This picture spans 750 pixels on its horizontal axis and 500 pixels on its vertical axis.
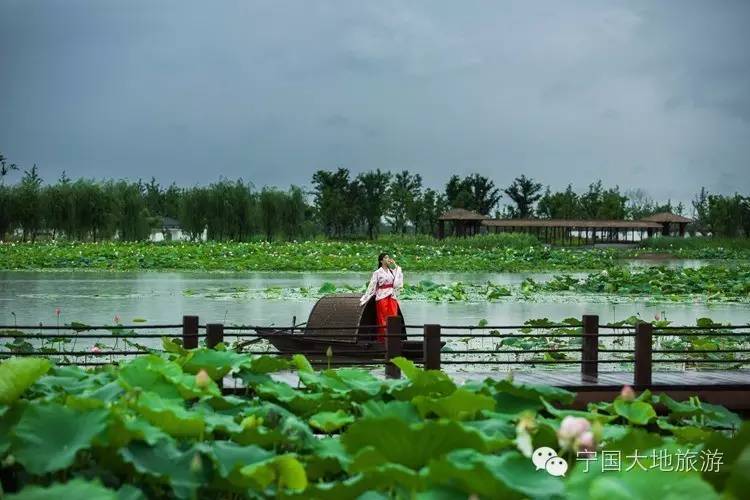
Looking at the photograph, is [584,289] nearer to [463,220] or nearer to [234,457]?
[234,457]

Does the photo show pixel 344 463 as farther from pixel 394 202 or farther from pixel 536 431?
pixel 394 202

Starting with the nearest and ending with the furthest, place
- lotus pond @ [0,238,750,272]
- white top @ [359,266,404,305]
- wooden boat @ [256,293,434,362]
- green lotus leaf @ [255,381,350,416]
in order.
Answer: green lotus leaf @ [255,381,350,416]
wooden boat @ [256,293,434,362]
white top @ [359,266,404,305]
lotus pond @ [0,238,750,272]

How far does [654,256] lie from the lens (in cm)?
4328

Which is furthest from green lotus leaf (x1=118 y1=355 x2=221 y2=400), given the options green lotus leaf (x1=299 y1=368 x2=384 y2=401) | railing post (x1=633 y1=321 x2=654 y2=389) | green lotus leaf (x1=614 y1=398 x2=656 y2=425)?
railing post (x1=633 y1=321 x2=654 y2=389)

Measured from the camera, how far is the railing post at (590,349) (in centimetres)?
798

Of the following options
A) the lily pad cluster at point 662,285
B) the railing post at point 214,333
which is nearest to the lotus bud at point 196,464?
the railing post at point 214,333

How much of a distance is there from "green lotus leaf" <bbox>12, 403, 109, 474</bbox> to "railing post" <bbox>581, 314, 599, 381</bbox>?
5627 millimetres

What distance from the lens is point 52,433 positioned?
9.14 ft

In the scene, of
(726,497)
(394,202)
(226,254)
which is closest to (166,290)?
(226,254)

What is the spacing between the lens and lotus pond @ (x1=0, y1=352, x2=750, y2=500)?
246 centimetres

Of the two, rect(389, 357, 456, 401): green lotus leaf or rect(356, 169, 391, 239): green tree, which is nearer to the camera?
rect(389, 357, 456, 401): green lotus leaf

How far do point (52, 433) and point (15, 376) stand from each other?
0.48 m

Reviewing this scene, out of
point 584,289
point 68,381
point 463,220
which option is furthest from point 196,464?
point 463,220

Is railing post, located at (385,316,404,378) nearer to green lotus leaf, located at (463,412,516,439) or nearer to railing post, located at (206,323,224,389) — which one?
railing post, located at (206,323,224,389)
